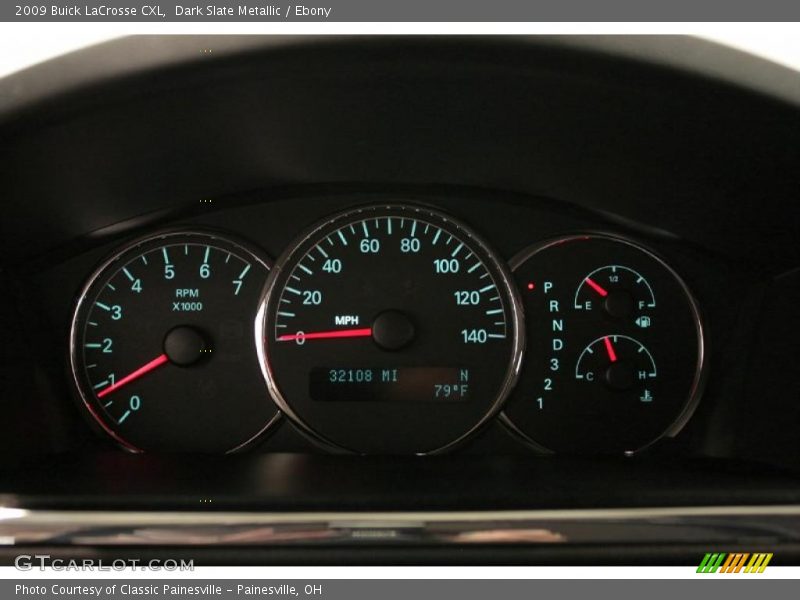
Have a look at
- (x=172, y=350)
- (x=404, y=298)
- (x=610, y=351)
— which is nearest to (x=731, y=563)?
(x=610, y=351)

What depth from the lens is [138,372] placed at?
253 centimetres

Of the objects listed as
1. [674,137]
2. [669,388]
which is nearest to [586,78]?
[674,137]

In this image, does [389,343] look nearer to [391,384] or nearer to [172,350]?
[391,384]

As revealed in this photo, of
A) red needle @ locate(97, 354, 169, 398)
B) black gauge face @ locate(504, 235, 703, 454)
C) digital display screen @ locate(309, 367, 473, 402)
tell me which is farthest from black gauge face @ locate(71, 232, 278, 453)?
black gauge face @ locate(504, 235, 703, 454)

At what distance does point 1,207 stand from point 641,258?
153cm

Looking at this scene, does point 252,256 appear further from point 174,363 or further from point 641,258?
point 641,258

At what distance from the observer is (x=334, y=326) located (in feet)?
8.31

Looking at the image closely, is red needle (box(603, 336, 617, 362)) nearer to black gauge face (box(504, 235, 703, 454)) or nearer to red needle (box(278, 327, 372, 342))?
black gauge face (box(504, 235, 703, 454))

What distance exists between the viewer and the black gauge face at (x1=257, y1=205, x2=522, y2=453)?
2.52 meters

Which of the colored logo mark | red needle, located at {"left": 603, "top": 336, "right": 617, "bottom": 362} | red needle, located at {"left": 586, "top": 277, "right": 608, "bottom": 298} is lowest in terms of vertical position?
the colored logo mark

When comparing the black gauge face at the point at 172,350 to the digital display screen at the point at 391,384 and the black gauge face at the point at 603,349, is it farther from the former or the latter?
the black gauge face at the point at 603,349

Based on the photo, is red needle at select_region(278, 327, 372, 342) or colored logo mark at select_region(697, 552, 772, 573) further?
red needle at select_region(278, 327, 372, 342)

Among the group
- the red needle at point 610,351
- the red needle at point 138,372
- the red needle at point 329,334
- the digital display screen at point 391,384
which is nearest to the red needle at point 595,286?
the red needle at point 610,351

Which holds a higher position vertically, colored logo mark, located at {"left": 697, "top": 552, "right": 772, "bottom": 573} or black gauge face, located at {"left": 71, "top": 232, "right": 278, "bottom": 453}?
black gauge face, located at {"left": 71, "top": 232, "right": 278, "bottom": 453}
